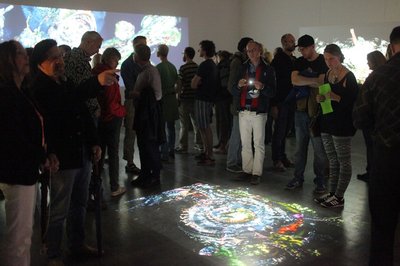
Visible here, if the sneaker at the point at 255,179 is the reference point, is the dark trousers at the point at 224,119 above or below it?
above

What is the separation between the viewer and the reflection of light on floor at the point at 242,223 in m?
3.08

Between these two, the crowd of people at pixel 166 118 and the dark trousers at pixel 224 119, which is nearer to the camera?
the crowd of people at pixel 166 118

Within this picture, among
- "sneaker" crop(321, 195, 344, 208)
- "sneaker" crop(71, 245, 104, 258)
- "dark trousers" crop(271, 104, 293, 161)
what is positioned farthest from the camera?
"dark trousers" crop(271, 104, 293, 161)

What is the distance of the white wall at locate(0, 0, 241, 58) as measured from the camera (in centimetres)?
961

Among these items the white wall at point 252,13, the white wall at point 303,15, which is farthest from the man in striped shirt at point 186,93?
the white wall at point 303,15

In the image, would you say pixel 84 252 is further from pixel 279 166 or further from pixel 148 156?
pixel 279 166

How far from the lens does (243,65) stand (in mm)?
4684

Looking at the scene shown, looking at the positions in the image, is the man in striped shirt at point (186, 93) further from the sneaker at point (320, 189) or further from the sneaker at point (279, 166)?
the sneaker at point (320, 189)

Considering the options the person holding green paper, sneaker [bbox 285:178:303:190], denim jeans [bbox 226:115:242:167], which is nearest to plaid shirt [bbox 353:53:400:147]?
the person holding green paper

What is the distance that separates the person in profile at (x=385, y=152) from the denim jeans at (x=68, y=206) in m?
1.83

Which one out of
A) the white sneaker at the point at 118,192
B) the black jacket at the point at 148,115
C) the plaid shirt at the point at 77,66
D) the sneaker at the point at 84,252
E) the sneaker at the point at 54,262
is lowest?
the white sneaker at the point at 118,192

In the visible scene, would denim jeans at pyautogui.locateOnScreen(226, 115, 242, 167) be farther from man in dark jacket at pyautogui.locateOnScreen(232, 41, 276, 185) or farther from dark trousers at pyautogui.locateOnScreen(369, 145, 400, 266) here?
dark trousers at pyautogui.locateOnScreen(369, 145, 400, 266)

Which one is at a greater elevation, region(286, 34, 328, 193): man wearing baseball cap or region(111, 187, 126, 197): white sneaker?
region(286, 34, 328, 193): man wearing baseball cap

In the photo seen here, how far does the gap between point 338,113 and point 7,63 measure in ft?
9.32
